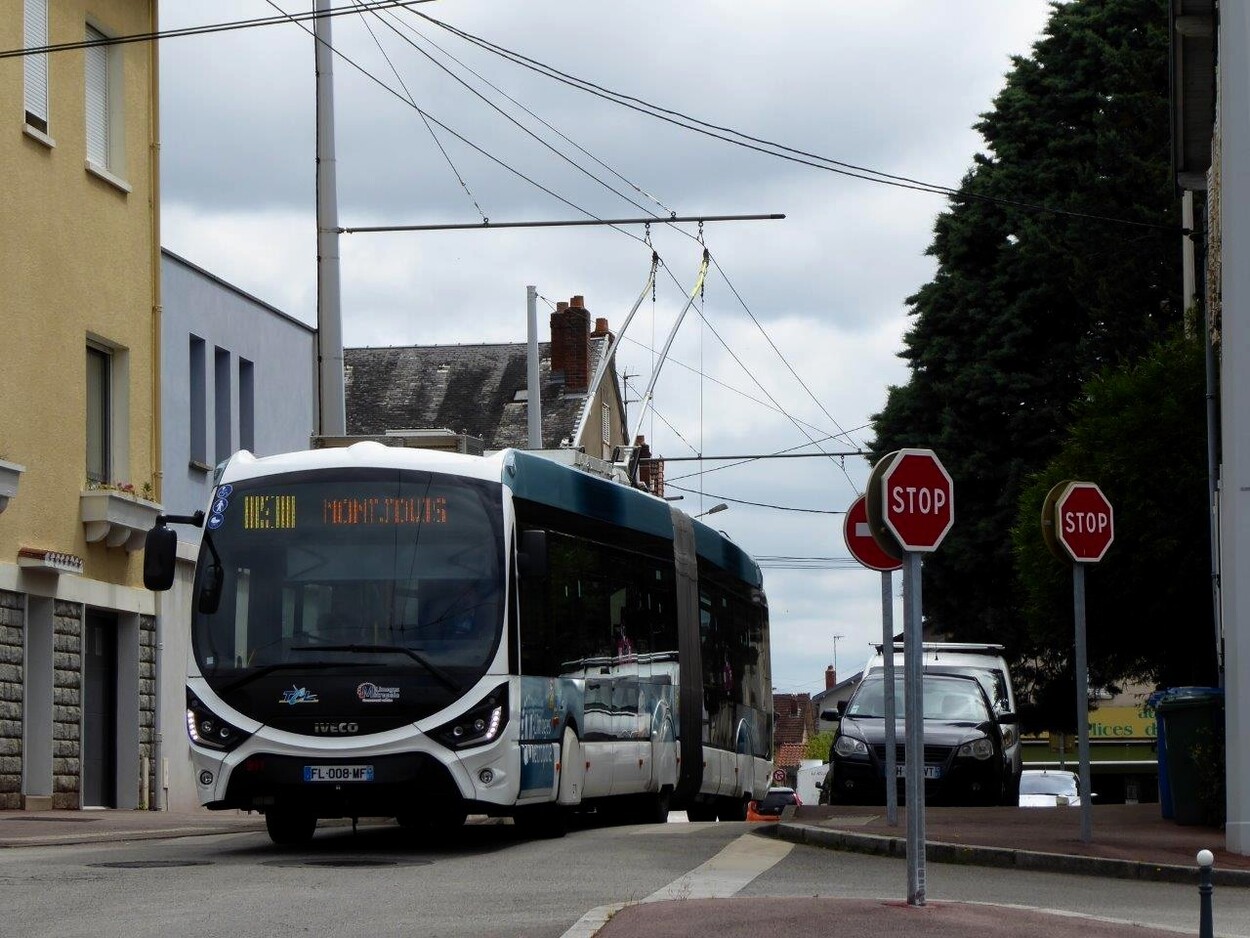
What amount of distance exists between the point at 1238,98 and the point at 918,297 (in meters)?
26.5

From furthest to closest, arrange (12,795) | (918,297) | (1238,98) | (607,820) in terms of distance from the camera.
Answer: (918,297) → (12,795) → (607,820) → (1238,98)

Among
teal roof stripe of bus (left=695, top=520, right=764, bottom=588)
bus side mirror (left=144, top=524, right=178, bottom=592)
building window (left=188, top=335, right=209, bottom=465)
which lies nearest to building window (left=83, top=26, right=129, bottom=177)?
building window (left=188, top=335, right=209, bottom=465)

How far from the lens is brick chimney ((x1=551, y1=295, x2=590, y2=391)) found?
211 feet

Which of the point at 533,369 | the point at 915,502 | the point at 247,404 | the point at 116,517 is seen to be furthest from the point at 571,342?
the point at 915,502

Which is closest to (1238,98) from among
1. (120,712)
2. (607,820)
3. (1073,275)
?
(607,820)

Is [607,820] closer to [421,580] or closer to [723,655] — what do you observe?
[723,655]

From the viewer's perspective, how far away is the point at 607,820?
21484 millimetres

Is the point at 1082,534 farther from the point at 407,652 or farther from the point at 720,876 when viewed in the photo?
the point at 407,652

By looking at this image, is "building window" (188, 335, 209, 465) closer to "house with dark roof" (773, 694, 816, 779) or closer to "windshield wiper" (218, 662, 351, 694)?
"windshield wiper" (218, 662, 351, 694)

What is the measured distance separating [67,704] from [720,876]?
13.4 metres

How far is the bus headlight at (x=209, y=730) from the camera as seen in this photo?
594 inches

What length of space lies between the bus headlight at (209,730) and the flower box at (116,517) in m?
9.95

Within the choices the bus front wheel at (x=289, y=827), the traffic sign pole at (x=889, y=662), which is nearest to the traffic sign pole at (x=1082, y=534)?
the traffic sign pole at (x=889, y=662)

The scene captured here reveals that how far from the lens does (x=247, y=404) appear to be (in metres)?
31.8
